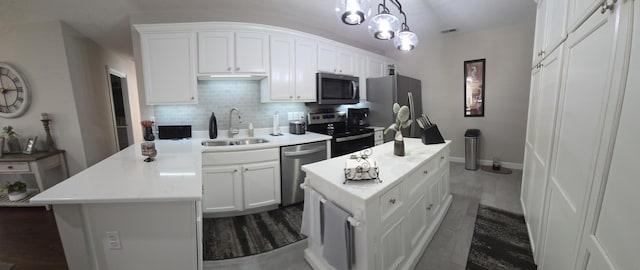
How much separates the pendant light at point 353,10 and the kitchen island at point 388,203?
3.35ft

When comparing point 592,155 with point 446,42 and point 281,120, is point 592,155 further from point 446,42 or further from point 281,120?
point 446,42

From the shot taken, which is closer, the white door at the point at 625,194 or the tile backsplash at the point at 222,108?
the white door at the point at 625,194

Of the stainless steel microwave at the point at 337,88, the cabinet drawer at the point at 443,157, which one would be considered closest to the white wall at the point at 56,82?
the stainless steel microwave at the point at 337,88

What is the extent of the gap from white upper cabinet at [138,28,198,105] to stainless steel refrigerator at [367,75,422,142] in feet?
9.52

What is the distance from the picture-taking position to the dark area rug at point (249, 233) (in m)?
1.98

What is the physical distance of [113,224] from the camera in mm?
1198

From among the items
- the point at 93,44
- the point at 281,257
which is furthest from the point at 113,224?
the point at 93,44

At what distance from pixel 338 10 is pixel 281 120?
2.03 m

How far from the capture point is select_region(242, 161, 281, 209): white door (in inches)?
98.2

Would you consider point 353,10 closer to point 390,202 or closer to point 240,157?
point 390,202

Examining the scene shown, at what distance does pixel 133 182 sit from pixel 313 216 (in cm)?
111

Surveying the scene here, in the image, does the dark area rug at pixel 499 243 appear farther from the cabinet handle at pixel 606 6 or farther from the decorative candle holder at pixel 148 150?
the decorative candle holder at pixel 148 150

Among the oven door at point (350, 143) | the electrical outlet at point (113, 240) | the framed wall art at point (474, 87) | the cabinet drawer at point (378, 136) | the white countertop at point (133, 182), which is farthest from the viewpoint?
the framed wall art at point (474, 87)

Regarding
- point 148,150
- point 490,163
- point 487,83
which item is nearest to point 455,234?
point 148,150
